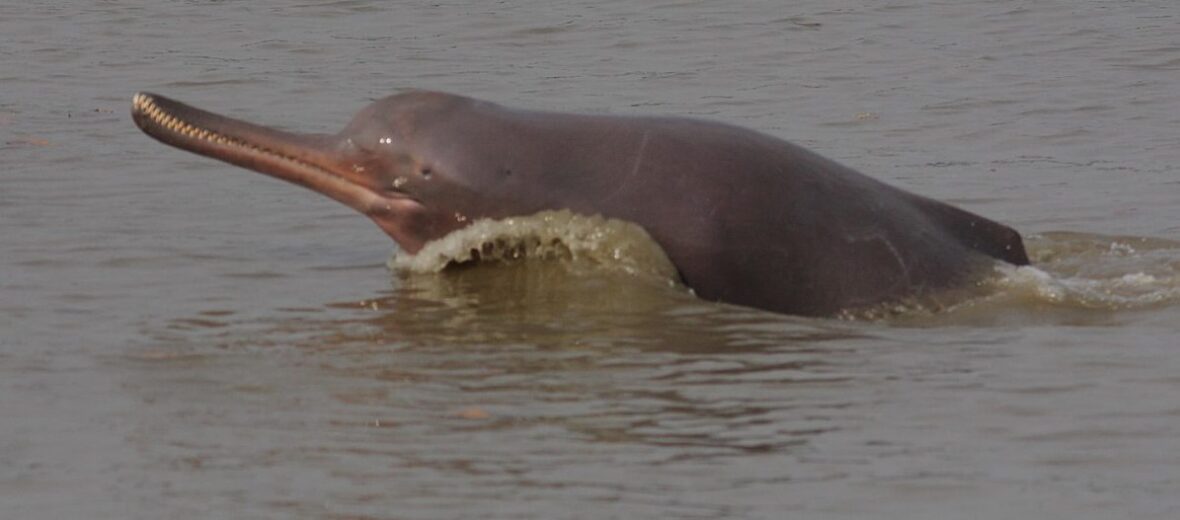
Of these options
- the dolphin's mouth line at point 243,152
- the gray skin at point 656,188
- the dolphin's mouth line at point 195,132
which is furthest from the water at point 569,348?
the dolphin's mouth line at point 195,132

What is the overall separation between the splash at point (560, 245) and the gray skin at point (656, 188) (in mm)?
46

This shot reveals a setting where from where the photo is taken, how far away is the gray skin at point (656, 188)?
986 cm

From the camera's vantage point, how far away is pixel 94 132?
15.2 metres

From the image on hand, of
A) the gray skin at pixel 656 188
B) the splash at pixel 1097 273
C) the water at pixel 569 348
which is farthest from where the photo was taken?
the splash at pixel 1097 273

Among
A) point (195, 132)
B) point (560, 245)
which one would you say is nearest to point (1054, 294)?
point (560, 245)

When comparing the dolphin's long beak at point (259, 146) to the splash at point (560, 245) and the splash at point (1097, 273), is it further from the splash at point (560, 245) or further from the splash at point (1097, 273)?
the splash at point (1097, 273)

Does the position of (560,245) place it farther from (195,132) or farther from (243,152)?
(195,132)

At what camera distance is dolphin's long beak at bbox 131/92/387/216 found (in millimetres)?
10281

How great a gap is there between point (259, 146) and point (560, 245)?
135cm

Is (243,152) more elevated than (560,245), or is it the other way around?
(243,152)

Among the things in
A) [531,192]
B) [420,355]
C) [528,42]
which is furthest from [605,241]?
[528,42]

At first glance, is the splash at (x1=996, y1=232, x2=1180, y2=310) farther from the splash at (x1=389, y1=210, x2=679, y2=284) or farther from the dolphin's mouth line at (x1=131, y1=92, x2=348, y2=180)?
the dolphin's mouth line at (x1=131, y1=92, x2=348, y2=180)

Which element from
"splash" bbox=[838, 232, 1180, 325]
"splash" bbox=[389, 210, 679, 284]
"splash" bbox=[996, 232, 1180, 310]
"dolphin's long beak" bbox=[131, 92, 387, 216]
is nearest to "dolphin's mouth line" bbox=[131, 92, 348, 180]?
"dolphin's long beak" bbox=[131, 92, 387, 216]

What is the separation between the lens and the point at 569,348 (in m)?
9.19
